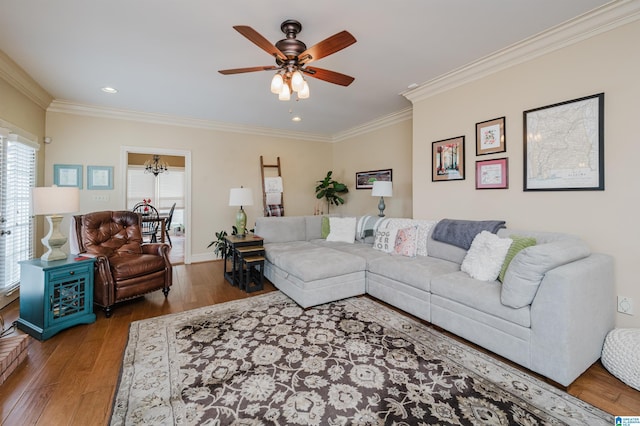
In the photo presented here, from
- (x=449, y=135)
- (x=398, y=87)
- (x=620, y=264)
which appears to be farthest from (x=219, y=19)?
(x=620, y=264)

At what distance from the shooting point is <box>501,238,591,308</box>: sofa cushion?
A: 5.90ft

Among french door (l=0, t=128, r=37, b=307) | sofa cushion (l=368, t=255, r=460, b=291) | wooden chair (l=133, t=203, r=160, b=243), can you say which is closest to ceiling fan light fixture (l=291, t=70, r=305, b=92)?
sofa cushion (l=368, t=255, r=460, b=291)

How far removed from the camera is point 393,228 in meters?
3.53

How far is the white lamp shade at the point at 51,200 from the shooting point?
2.44 meters

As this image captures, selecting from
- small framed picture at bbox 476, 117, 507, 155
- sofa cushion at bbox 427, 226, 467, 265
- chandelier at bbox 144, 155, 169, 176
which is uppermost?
chandelier at bbox 144, 155, 169, 176

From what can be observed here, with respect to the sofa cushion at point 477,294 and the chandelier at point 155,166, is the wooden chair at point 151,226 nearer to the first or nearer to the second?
the chandelier at point 155,166

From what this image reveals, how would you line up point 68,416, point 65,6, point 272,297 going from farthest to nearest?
point 272,297 → point 65,6 → point 68,416

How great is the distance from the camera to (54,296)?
239 centimetres

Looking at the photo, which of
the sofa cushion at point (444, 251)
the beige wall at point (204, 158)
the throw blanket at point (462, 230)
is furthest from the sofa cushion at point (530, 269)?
the beige wall at point (204, 158)

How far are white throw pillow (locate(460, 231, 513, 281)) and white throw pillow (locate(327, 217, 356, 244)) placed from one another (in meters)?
1.82

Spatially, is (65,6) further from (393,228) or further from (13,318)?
(393,228)

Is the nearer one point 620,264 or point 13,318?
point 620,264

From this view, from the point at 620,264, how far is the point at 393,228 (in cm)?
198

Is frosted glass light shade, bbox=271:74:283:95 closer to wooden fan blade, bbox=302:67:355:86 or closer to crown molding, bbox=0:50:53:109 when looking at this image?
wooden fan blade, bbox=302:67:355:86
